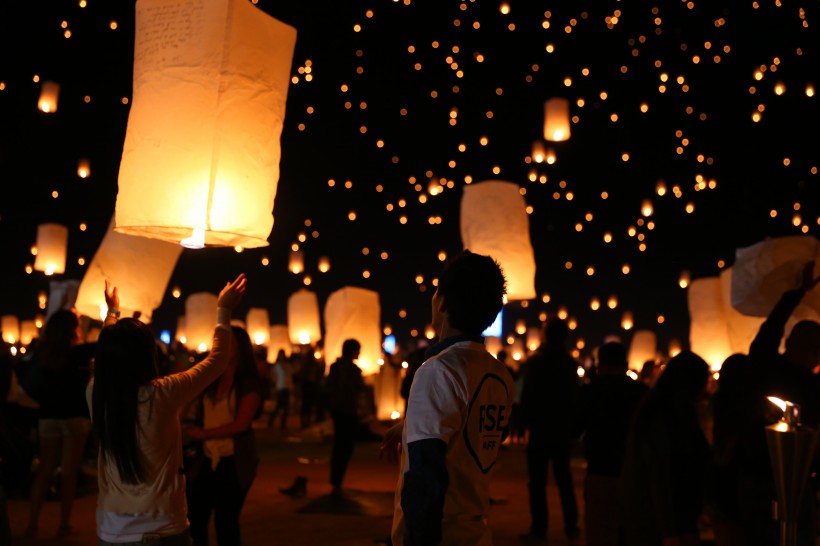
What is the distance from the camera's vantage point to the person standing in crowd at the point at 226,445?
495cm

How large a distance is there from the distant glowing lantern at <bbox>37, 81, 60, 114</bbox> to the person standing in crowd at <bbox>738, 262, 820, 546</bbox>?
11.1 m

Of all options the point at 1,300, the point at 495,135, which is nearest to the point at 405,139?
the point at 495,135

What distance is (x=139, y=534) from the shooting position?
3.32 m

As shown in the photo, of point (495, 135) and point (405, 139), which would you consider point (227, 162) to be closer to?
point (495, 135)

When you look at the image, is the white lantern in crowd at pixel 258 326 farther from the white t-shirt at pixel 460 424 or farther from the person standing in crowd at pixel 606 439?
the white t-shirt at pixel 460 424

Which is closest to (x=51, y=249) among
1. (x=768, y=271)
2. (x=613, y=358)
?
(x=768, y=271)

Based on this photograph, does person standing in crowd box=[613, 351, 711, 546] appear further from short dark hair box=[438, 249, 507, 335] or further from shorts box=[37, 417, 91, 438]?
shorts box=[37, 417, 91, 438]

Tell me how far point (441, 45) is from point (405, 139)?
6.05 metres

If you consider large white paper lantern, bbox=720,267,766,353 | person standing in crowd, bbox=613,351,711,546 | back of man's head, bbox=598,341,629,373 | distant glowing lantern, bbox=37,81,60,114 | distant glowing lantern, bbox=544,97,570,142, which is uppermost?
distant glowing lantern, bbox=37,81,60,114

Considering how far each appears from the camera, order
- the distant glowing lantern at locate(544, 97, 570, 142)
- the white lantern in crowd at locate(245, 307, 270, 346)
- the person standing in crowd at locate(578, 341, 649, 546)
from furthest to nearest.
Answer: the white lantern in crowd at locate(245, 307, 270, 346) → the distant glowing lantern at locate(544, 97, 570, 142) → the person standing in crowd at locate(578, 341, 649, 546)

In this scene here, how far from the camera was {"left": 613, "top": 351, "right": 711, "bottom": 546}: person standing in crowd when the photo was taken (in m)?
3.95

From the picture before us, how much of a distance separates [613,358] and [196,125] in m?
2.97

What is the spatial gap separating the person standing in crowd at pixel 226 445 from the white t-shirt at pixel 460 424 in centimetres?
263

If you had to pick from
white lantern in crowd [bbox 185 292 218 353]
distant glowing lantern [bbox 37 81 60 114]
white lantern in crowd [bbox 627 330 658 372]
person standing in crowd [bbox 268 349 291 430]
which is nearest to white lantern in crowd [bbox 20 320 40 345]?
white lantern in crowd [bbox 185 292 218 353]
